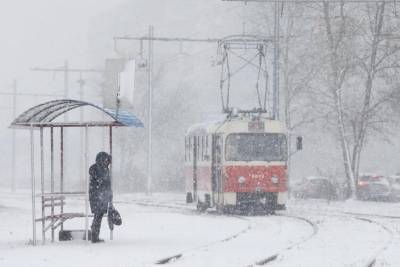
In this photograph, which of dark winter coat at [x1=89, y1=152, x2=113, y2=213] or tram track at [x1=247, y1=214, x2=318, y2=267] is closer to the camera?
tram track at [x1=247, y1=214, x2=318, y2=267]

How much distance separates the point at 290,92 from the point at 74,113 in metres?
113

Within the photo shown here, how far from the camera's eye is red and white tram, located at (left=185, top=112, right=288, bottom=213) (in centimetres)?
3172

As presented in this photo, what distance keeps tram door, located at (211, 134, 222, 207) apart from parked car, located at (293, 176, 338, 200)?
16313 mm

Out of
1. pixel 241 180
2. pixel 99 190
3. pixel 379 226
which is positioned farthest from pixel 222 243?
pixel 241 180

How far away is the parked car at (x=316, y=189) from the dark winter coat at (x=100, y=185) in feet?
94.5

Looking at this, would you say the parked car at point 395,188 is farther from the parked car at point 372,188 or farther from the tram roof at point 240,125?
the tram roof at point 240,125

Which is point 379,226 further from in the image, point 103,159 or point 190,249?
point 190,249

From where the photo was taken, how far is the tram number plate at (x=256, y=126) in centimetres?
3231

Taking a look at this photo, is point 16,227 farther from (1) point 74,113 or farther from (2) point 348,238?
(1) point 74,113

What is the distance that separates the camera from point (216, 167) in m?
32.4

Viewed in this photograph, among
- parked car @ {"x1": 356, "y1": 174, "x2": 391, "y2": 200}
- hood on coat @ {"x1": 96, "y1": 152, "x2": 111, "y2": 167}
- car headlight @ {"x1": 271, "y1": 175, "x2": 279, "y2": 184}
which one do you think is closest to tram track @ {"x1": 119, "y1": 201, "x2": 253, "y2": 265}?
car headlight @ {"x1": 271, "y1": 175, "x2": 279, "y2": 184}

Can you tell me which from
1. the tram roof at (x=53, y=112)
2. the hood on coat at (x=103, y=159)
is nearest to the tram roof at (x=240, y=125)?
the tram roof at (x=53, y=112)

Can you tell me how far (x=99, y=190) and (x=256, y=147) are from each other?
12.5m

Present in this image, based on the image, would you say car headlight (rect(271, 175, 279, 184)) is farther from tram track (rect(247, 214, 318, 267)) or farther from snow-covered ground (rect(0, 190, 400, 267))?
tram track (rect(247, 214, 318, 267))
